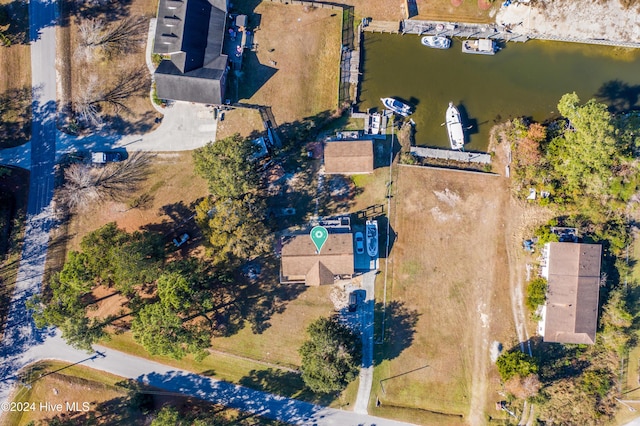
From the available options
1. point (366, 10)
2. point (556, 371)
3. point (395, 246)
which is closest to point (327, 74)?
point (366, 10)

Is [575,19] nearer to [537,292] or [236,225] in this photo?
[537,292]

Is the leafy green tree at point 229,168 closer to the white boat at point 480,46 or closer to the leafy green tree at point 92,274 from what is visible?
the leafy green tree at point 92,274

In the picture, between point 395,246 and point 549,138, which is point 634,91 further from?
point 395,246

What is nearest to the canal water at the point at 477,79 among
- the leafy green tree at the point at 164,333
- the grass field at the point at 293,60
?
the grass field at the point at 293,60

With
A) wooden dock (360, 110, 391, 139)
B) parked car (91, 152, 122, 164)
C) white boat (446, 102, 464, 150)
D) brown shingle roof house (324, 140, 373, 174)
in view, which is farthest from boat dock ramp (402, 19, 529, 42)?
parked car (91, 152, 122, 164)

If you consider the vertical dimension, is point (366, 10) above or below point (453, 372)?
above

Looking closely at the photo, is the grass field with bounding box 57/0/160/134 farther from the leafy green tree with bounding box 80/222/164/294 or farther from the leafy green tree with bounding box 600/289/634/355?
the leafy green tree with bounding box 600/289/634/355

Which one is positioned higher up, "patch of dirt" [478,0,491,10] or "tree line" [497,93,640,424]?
"patch of dirt" [478,0,491,10]
